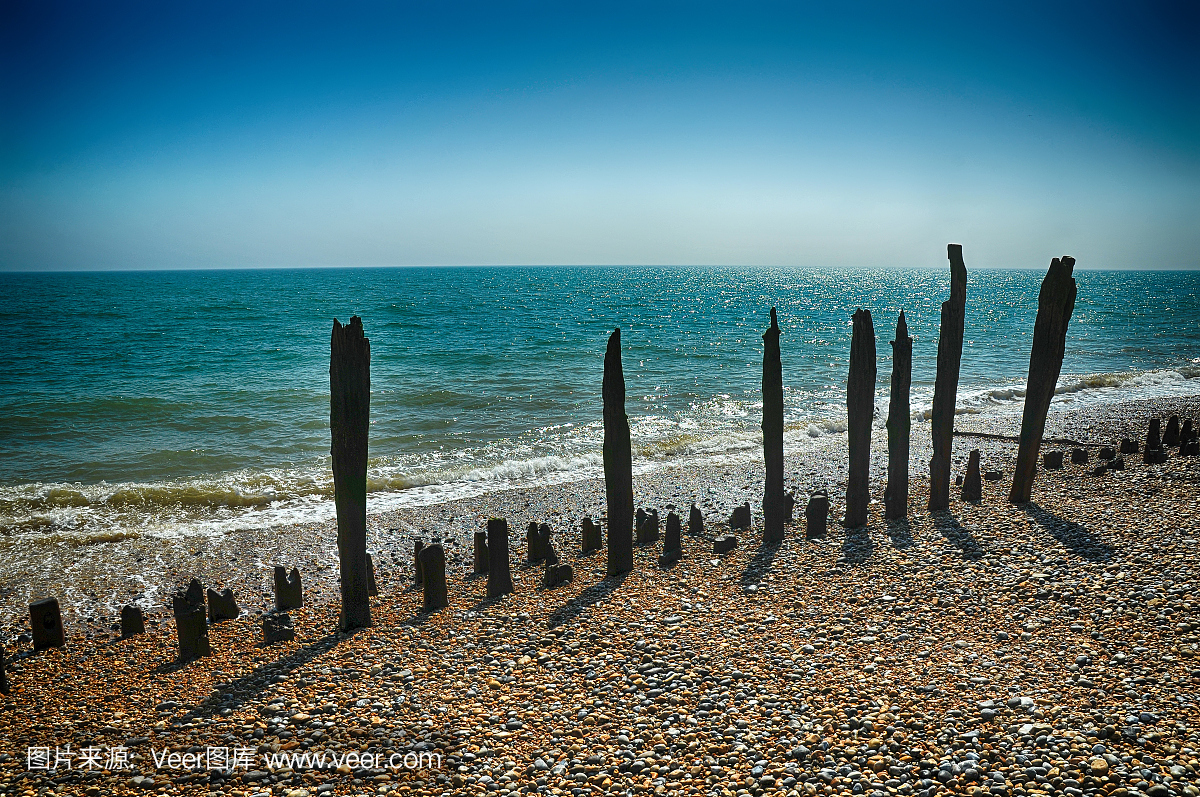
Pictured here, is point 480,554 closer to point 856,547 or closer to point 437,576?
point 437,576

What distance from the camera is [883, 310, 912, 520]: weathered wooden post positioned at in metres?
10.6

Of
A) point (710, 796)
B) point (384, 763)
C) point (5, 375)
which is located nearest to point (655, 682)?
point (710, 796)

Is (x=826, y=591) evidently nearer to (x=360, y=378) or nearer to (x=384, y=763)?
(x=384, y=763)

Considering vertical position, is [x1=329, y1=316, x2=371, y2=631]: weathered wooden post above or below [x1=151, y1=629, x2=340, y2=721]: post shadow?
above

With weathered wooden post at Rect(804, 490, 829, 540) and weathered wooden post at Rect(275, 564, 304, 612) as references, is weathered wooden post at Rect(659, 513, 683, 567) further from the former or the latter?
weathered wooden post at Rect(275, 564, 304, 612)

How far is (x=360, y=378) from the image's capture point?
7844 mm

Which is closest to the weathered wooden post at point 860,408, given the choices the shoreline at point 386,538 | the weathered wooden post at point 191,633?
the shoreline at point 386,538

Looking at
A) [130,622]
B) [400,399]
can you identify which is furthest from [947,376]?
[400,399]

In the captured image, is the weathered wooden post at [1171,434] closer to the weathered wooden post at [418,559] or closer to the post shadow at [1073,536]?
the post shadow at [1073,536]

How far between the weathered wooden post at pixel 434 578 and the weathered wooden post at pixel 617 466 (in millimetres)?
2311

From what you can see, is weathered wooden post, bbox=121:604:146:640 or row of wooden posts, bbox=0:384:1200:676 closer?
row of wooden posts, bbox=0:384:1200:676

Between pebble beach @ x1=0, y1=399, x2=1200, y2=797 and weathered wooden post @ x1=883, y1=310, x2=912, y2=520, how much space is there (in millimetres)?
440

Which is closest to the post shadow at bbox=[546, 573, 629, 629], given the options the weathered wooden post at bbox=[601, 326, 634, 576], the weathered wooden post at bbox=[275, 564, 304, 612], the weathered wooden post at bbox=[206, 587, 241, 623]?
the weathered wooden post at bbox=[601, 326, 634, 576]

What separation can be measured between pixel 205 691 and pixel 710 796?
5.13 m
